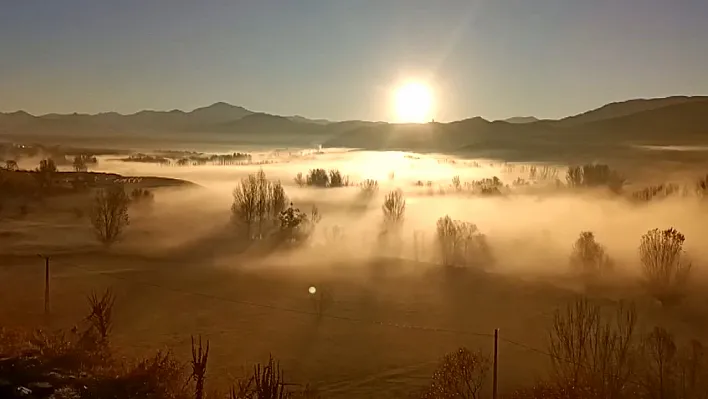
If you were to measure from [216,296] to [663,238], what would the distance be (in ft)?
135

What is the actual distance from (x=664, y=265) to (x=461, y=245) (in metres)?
22.5

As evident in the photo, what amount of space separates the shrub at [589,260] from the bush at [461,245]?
8811 millimetres

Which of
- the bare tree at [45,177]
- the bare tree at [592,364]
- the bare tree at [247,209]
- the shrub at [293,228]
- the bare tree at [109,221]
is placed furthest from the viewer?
the bare tree at [45,177]

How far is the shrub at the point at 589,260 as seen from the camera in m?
64.3

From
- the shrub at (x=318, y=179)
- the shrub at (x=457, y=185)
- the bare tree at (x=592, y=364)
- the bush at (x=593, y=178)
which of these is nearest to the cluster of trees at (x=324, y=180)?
the shrub at (x=318, y=179)

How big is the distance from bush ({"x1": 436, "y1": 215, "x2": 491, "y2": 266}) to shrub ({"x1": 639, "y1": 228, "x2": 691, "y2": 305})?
50.8 feet

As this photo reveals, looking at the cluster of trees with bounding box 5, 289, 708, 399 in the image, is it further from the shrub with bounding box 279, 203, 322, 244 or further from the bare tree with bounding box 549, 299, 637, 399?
the shrub with bounding box 279, 203, 322, 244

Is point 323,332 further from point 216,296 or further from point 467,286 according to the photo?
point 467,286

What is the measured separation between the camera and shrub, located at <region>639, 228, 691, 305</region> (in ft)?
188

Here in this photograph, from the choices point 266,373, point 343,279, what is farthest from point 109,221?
point 266,373

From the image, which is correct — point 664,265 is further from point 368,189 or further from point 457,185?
point 457,185

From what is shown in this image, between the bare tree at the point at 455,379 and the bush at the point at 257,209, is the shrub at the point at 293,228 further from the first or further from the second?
the bare tree at the point at 455,379

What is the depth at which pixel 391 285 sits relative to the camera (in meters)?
54.0

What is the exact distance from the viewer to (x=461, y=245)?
77.2 metres
